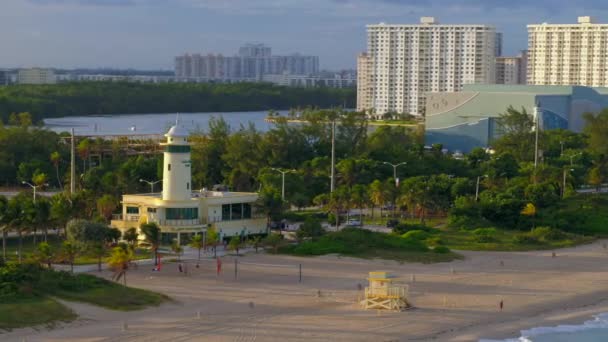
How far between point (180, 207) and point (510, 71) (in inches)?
4759

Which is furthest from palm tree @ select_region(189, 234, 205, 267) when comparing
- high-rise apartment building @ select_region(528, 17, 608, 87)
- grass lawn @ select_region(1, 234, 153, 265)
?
high-rise apartment building @ select_region(528, 17, 608, 87)

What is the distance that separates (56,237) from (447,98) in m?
54.8

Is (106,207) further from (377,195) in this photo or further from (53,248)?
(377,195)

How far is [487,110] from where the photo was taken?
90.2 meters

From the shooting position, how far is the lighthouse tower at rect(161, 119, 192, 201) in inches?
1644

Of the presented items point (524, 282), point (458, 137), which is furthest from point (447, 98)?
point (524, 282)

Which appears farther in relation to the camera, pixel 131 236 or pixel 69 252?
pixel 131 236

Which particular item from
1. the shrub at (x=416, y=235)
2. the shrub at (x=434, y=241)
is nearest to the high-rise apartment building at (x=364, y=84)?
the shrub at (x=416, y=235)

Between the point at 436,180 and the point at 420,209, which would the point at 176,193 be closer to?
the point at 420,209

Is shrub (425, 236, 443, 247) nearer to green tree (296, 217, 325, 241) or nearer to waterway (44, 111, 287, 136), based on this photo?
green tree (296, 217, 325, 241)

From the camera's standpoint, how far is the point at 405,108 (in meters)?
140

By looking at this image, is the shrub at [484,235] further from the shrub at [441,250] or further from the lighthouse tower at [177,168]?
the lighthouse tower at [177,168]

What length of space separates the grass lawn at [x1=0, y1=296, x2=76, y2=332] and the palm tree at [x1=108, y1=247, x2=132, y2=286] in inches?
121

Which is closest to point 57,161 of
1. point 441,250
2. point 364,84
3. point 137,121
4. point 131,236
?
point 131,236
